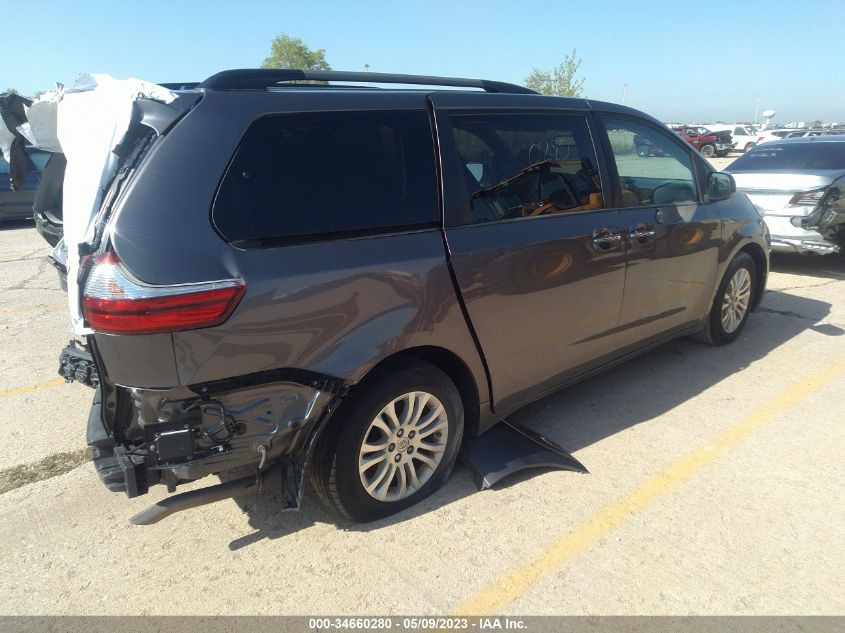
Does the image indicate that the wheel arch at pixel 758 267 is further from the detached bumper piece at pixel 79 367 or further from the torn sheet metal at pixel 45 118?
the torn sheet metal at pixel 45 118

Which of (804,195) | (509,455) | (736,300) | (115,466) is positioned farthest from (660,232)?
(804,195)

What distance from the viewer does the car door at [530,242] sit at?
276 cm

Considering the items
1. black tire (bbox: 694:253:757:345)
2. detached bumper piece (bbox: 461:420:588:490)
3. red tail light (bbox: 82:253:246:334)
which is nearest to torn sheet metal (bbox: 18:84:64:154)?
red tail light (bbox: 82:253:246:334)

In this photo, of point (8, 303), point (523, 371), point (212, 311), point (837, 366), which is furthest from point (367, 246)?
point (8, 303)

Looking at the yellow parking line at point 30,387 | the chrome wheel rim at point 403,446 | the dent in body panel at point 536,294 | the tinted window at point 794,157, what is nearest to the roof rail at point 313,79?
the dent in body panel at point 536,294

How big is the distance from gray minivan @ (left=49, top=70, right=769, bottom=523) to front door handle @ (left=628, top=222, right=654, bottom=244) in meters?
0.02

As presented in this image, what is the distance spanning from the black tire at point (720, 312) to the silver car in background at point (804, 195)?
233 centimetres

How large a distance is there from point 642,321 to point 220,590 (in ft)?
9.60

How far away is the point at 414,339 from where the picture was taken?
2.56 metres

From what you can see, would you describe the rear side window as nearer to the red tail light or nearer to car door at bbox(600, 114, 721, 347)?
the red tail light

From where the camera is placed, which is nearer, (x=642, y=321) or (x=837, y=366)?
(x=642, y=321)

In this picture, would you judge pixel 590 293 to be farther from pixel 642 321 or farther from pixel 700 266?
pixel 700 266

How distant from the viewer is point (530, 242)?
2969mm

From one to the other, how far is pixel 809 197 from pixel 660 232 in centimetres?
442
